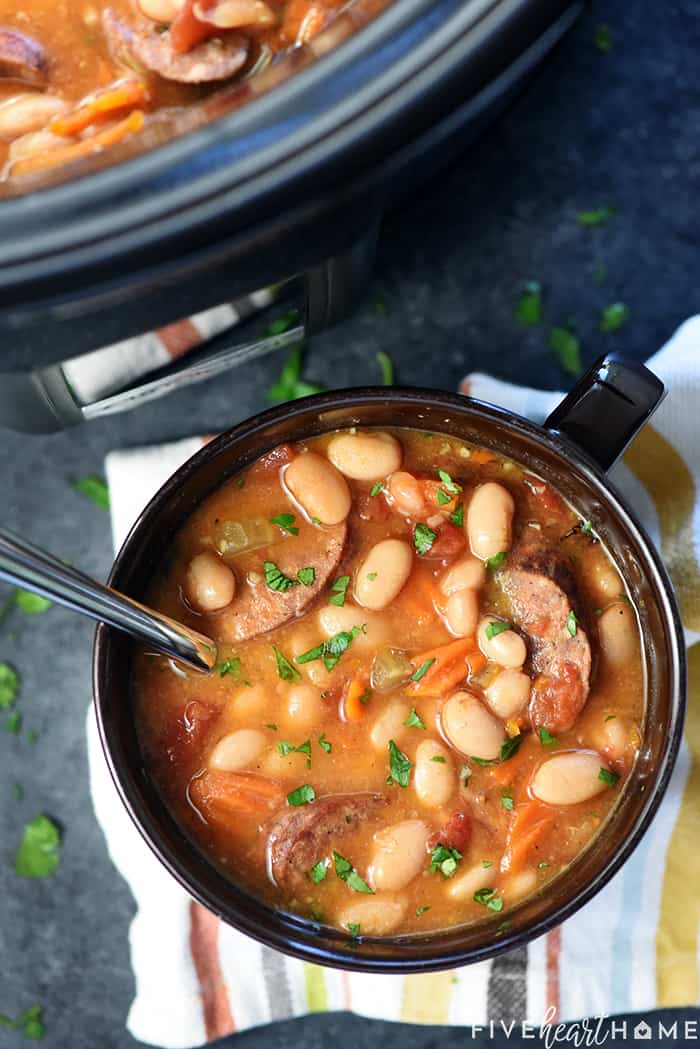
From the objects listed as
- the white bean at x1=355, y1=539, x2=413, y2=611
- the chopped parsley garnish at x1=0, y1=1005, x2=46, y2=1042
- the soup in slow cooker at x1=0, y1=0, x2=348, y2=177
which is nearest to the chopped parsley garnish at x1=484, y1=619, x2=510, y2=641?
the white bean at x1=355, y1=539, x2=413, y2=611

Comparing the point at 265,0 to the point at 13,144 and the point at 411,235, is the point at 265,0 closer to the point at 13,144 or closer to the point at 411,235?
the point at 13,144

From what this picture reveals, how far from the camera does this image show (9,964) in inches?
79.0

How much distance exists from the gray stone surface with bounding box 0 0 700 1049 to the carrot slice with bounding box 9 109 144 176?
0.81 metres

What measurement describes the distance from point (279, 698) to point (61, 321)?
2.24 feet

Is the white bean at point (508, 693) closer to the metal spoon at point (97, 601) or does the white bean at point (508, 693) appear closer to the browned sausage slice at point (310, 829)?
the browned sausage slice at point (310, 829)

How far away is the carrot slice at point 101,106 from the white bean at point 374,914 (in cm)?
107

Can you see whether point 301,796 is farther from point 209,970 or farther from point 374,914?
point 209,970

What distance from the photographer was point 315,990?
1.92 m

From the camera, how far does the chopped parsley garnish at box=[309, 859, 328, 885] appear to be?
1.63m

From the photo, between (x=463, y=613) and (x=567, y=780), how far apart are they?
0.27 meters

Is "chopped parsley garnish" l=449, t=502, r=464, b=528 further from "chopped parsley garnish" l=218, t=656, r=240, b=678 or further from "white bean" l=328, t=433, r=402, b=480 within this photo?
"chopped parsley garnish" l=218, t=656, r=240, b=678

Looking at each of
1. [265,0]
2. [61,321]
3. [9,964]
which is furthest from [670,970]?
[265,0]

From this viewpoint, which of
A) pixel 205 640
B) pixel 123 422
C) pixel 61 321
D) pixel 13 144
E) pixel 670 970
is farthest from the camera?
pixel 123 422

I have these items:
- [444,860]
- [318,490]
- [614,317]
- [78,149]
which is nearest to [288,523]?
[318,490]
